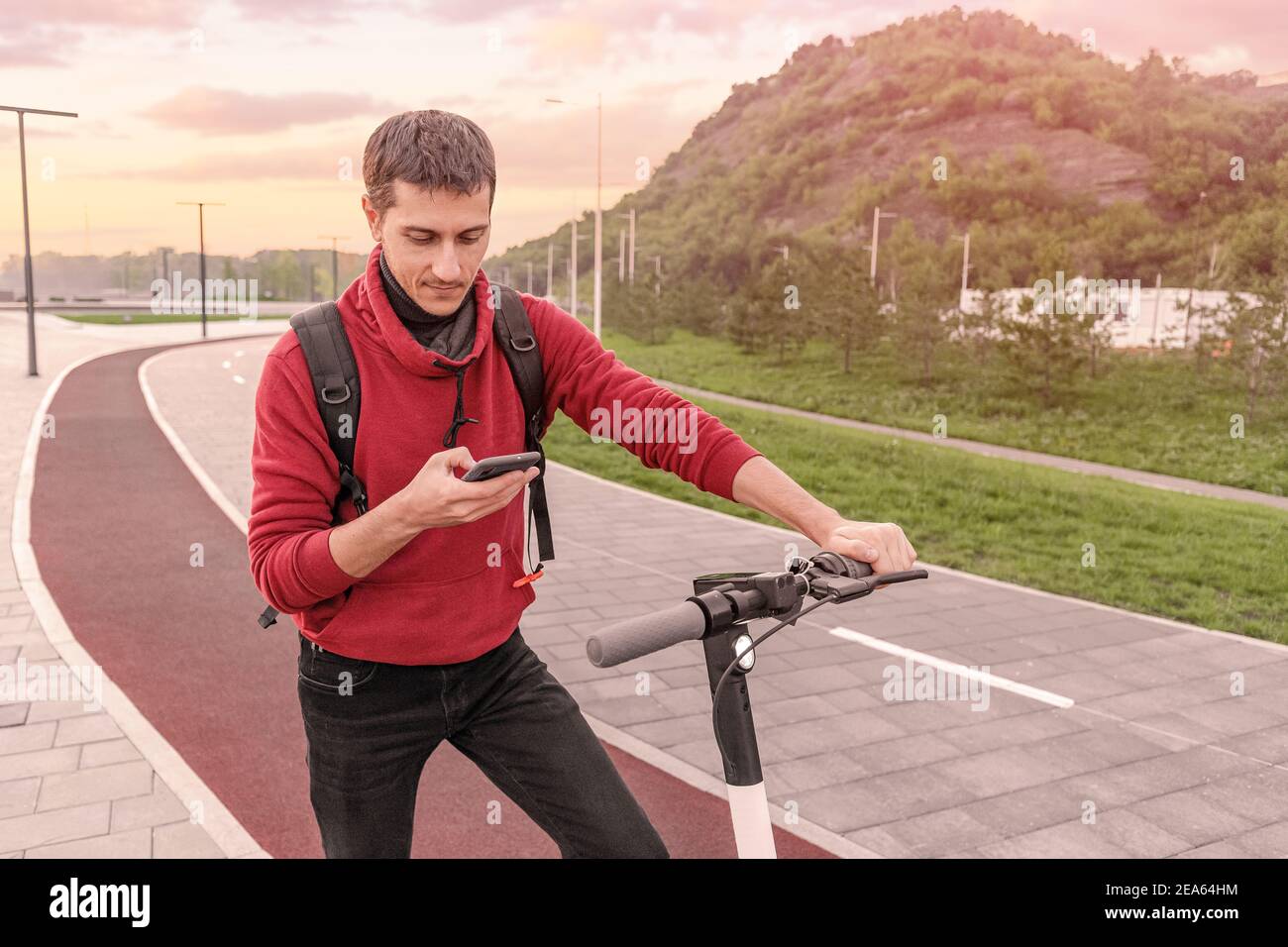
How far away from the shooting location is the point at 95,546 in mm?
10852

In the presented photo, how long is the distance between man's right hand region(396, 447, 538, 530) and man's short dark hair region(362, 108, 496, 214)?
0.63 metres

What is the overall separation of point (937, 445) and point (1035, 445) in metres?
2.29

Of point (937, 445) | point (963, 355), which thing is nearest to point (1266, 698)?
point (937, 445)

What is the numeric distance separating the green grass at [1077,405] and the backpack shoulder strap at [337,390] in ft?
56.4

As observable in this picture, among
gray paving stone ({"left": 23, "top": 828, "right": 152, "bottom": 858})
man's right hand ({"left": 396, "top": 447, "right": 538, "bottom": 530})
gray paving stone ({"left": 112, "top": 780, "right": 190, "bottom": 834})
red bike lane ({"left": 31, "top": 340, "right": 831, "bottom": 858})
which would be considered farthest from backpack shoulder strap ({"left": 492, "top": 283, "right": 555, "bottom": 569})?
gray paving stone ({"left": 112, "top": 780, "right": 190, "bottom": 834})

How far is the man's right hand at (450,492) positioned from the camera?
6.43 feet

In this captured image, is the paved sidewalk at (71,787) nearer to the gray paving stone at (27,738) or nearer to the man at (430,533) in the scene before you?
the gray paving stone at (27,738)

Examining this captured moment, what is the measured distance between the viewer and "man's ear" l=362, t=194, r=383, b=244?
2.39 m

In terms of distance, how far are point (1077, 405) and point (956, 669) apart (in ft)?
63.2

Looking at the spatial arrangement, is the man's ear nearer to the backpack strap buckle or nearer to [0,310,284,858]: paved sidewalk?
the backpack strap buckle

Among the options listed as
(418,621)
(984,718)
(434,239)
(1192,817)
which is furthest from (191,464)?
(434,239)

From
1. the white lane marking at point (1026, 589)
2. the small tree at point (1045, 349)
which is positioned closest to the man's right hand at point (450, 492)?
the white lane marking at point (1026, 589)

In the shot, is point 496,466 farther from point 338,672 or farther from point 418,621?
point 338,672
